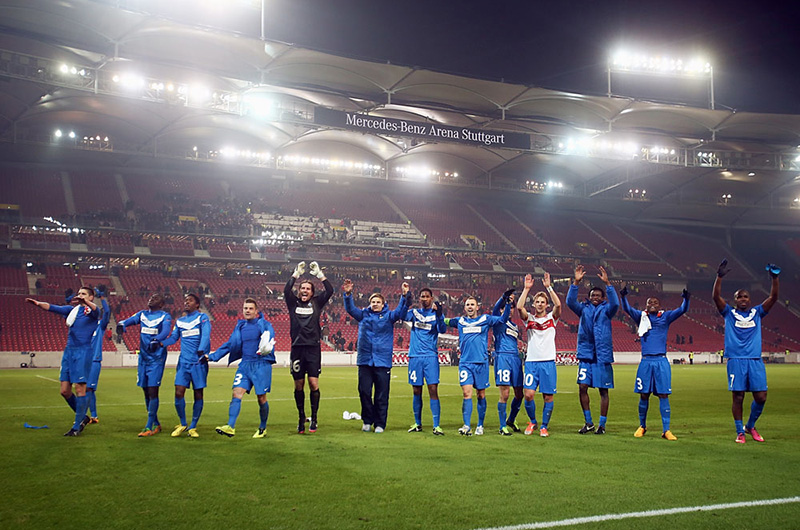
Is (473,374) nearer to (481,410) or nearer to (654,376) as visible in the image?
(481,410)

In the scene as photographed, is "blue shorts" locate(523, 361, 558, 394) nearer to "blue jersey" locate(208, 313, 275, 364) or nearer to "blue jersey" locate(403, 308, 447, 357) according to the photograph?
"blue jersey" locate(403, 308, 447, 357)

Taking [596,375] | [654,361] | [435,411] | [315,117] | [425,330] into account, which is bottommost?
[435,411]

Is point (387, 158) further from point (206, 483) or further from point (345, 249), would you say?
point (206, 483)

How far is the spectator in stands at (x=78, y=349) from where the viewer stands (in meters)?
9.80

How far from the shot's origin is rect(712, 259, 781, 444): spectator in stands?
9.48 metres

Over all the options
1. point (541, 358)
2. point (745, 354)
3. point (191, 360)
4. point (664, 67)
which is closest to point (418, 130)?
point (664, 67)

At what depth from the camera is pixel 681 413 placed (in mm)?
13781

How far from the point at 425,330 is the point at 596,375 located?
2.93 meters

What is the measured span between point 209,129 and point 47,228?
42.5 ft

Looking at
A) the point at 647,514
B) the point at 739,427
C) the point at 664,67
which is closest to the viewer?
the point at 647,514

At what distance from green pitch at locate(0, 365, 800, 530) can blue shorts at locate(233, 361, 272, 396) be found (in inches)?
31.2

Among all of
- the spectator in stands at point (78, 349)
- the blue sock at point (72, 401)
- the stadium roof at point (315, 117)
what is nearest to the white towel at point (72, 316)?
the spectator in stands at point (78, 349)

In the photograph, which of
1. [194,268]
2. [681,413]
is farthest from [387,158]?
[681,413]

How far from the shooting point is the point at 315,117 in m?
35.2
